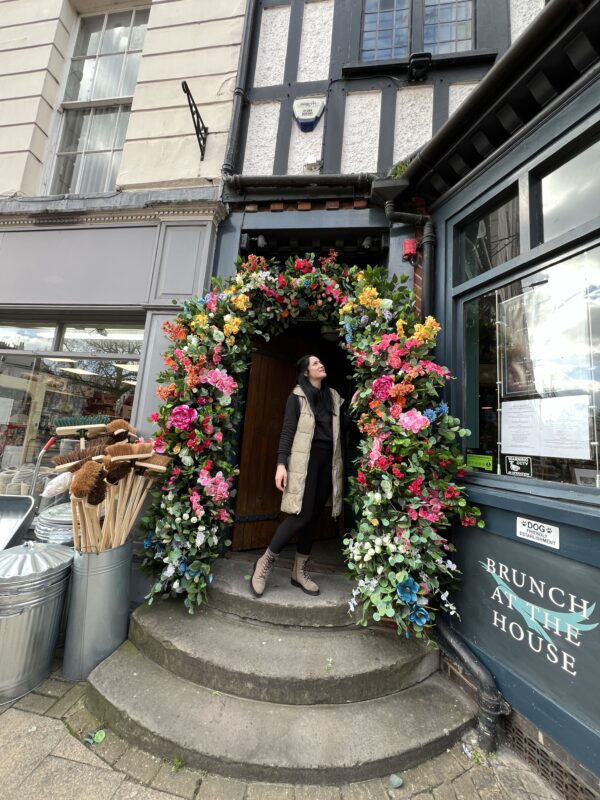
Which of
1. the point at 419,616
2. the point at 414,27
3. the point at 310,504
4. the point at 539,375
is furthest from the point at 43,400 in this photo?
the point at 414,27

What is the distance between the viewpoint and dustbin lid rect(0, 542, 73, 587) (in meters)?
2.37

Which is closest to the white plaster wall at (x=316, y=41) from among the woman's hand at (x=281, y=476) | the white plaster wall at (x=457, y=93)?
the white plaster wall at (x=457, y=93)

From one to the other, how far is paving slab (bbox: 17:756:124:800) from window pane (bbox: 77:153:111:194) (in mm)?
5667

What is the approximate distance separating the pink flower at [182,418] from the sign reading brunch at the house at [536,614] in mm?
2206

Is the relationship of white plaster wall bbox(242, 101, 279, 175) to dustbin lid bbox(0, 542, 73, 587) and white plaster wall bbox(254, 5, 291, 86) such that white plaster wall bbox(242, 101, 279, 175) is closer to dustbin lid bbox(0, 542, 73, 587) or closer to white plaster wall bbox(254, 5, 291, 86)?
white plaster wall bbox(254, 5, 291, 86)

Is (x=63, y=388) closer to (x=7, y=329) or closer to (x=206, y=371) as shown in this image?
(x=7, y=329)

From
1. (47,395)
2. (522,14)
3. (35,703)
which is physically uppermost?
(522,14)

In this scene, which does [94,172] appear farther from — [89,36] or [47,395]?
[47,395]

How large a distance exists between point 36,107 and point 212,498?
5.68m

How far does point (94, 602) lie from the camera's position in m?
2.52

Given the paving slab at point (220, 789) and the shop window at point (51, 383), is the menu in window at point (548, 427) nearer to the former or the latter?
the paving slab at point (220, 789)

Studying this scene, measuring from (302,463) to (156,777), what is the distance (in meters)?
1.89

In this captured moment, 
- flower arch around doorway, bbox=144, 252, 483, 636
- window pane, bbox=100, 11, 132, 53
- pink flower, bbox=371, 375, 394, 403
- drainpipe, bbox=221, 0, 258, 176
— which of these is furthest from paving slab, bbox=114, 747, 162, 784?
window pane, bbox=100, 11, 132, 53

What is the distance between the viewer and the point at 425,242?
130 inches
